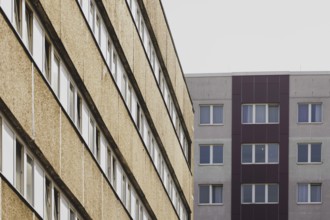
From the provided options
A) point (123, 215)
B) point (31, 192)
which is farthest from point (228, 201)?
point (31, 192)

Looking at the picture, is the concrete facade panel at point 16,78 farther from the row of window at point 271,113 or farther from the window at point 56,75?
the row of window at point 271,113

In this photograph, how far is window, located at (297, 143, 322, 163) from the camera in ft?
253

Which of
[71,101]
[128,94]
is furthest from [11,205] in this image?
[128,94]

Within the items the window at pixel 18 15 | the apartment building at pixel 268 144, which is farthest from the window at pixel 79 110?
the apartment building at pixel 268 144

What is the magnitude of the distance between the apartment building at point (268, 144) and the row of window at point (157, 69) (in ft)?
73.3

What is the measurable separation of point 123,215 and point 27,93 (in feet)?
40.7

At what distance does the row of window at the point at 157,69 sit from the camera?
1573 inches

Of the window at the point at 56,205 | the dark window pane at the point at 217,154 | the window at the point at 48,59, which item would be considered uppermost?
the dark window pane at the point at 217,154

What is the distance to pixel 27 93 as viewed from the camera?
996 inches

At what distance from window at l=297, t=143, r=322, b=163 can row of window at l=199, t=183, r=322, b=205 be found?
1.51 m

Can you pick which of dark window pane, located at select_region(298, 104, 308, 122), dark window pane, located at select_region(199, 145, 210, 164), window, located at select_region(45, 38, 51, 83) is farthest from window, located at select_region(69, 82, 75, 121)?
dark window pane, located at select_region(199, 145, 210, 164)

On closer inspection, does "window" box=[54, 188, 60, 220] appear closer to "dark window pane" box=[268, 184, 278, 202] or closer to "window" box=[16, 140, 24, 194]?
"window" box=[16, 140, 24, 194]

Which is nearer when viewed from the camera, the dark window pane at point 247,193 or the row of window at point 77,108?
the row of window at point 77,108

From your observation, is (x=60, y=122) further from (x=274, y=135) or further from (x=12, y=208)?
(x=274, y=135)
